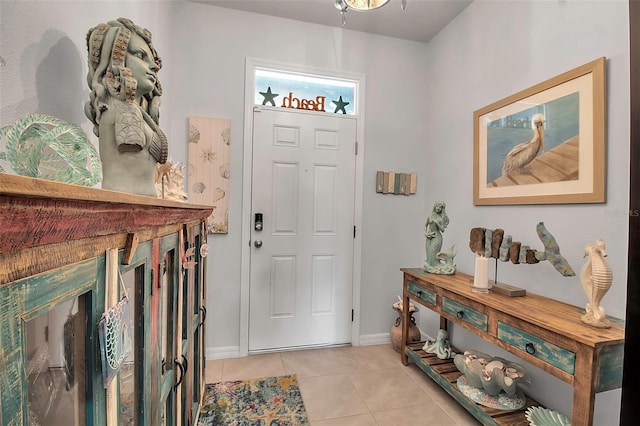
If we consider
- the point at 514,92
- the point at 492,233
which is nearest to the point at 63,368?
the point at 492,233

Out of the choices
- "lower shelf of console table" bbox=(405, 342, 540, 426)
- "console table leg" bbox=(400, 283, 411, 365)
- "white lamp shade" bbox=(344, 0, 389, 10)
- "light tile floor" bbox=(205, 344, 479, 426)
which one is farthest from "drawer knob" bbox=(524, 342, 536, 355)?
"white lamp shade" bbox=(344, 0, 389, 10)

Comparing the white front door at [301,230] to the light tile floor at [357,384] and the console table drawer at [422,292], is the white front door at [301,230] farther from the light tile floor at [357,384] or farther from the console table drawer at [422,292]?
the console table drawer at [422,292]

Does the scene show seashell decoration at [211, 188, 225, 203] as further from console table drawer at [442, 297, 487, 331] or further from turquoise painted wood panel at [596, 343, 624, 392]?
turquoise painted wood panel at [596, 343, 624, 392]

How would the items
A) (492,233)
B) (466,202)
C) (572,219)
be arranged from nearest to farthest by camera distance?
(572,219)
(492,233)
(466,202)

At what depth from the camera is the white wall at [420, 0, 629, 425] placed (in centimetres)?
143

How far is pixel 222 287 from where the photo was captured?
8.19ft

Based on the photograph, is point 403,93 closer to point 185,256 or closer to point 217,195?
point 217,195

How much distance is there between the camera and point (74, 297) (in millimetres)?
411

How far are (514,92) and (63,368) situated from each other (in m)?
2.55

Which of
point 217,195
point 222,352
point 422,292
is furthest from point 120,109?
point 222,352

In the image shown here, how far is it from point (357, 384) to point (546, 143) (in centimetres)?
199

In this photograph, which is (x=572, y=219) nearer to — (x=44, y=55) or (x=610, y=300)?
(x=610, y=300)

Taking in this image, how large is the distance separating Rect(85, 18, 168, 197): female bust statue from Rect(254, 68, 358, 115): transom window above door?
1752mm

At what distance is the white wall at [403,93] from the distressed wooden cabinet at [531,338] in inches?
11.4
